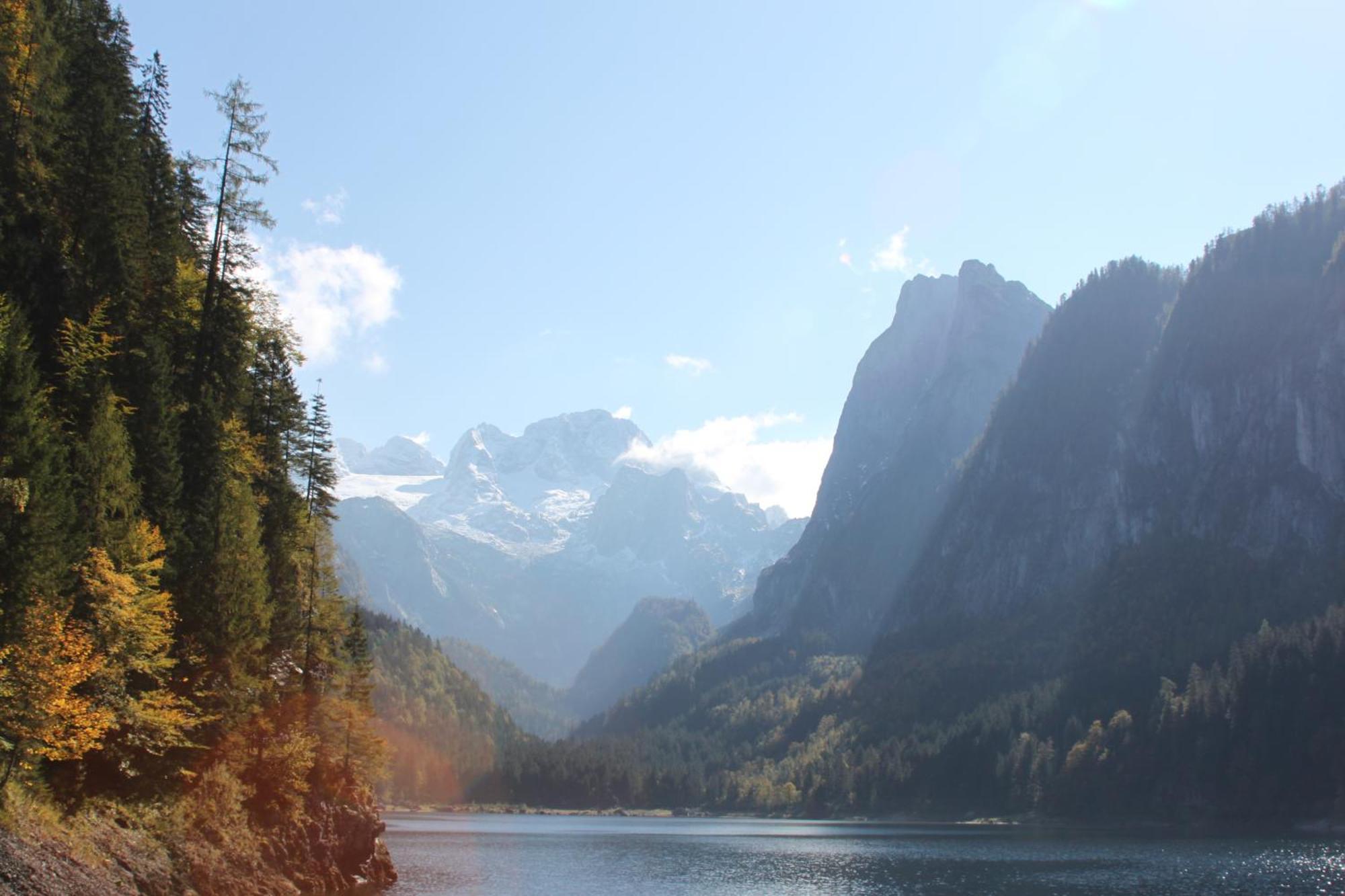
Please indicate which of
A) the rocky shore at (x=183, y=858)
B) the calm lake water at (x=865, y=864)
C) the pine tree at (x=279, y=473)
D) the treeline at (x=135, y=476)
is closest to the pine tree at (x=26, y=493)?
the treeline at (x=135, y=476)

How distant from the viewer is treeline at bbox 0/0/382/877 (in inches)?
1544

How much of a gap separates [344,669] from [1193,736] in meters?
169

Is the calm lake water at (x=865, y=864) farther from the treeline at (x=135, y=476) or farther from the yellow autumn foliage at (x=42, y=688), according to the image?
the yellow autumn foliage at (x=42, y=688)

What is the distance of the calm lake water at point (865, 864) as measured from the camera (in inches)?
3519

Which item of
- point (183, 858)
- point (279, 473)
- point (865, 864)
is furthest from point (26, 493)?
point (865, 864)

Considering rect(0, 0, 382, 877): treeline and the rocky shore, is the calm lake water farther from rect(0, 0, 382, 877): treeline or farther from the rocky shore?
rect(0, 0, 382, 877): treeline

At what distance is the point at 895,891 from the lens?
89500 mm

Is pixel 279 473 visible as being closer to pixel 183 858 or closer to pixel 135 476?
pixel 135 476

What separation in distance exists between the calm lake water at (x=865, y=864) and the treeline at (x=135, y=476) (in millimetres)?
25465

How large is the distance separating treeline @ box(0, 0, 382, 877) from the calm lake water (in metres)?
25.5

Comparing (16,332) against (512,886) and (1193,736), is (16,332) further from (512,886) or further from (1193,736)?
(1193,736)

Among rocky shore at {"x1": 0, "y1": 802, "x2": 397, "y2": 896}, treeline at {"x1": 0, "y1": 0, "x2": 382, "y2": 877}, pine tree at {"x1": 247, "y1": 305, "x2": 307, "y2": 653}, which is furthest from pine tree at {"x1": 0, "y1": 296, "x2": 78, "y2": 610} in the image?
pine tree at {"x1": 247, "y1": 305, "x2": 307, "y2": 653}

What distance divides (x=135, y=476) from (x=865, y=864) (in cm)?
9408

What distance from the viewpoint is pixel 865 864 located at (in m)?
117
